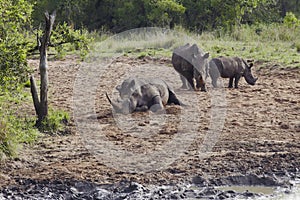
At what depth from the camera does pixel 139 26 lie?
1187 inches

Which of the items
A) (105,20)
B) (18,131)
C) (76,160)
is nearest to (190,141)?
(76,160)

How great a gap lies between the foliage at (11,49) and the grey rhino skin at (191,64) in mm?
6138

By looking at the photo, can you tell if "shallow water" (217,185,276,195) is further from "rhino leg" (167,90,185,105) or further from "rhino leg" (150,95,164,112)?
"rhino leg" (167,90,185,105)

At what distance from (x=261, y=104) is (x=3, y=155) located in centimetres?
627

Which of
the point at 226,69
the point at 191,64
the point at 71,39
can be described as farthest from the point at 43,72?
the point at 226,69

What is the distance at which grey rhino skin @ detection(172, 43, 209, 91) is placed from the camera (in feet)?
53.5

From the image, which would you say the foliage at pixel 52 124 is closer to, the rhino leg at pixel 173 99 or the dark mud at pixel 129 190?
the dark mud at pixel 129 190

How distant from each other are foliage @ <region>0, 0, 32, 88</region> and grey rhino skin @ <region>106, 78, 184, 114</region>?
9.17 ft

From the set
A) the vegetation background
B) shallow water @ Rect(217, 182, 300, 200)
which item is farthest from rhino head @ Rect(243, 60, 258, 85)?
shallow water @ Rect(217, 182, 300, 200)

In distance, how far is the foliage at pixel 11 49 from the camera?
10.6m

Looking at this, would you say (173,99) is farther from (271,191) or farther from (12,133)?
(271,191)

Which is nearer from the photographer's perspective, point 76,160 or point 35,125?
point 76,160

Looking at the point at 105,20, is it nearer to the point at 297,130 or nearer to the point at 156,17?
the point at 156,17

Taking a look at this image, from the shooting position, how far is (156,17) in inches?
1129
